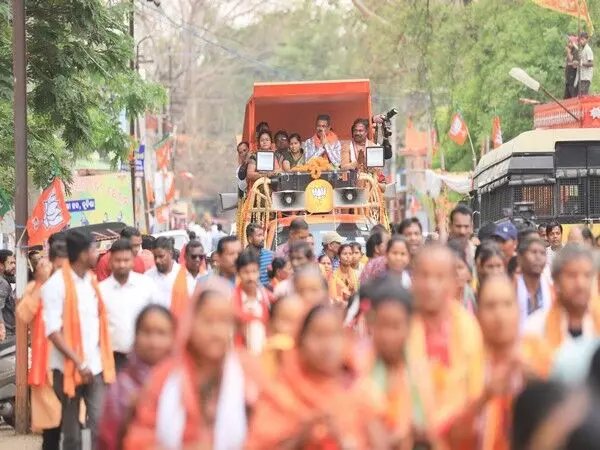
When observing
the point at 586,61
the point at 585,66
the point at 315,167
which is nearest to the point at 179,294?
the point at 315,167

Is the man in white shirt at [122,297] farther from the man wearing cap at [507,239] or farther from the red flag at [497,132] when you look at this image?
the red flag at [497,132]

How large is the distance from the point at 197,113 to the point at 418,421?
10326 cm

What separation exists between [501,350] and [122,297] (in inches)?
190

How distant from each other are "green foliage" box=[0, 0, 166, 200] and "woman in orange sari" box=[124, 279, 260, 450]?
13387mm

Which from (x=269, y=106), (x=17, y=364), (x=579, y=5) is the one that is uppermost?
(x=579, y=5)

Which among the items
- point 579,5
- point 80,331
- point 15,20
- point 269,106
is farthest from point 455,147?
point 80,331

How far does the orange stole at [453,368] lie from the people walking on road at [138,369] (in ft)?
3.61

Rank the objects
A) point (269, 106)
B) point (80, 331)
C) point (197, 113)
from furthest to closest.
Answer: point (197, 113) < point (269, 106) < point (80, 331)

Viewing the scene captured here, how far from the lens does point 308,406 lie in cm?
652

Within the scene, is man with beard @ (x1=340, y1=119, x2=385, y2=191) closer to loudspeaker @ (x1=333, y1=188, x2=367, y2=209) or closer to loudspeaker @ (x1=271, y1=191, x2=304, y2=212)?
loudspeaker @ (x1=333, y1=188, x2=367, y2=209)

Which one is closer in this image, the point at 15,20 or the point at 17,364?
the point at 17,364

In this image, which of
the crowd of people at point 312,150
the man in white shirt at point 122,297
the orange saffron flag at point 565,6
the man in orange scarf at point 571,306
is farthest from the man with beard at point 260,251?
the orange saffron flag at point 565,6

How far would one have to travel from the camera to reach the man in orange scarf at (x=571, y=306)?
7.75m

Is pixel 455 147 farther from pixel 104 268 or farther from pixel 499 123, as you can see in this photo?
pixel 104 268
